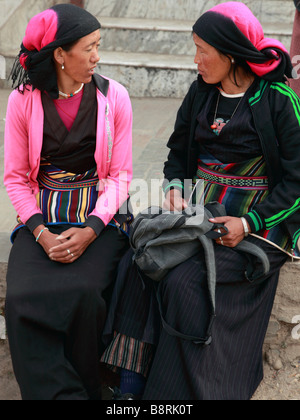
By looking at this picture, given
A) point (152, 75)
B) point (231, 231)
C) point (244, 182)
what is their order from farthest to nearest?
point (152, 75), point (244, 182), point (231, 231)

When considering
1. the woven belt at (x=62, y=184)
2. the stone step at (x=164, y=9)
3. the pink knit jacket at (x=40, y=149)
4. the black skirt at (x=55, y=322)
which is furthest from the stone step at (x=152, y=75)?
the black skirt at (x=55, y=322)

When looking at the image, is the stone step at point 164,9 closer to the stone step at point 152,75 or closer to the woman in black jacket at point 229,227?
the stone step at point 152,75

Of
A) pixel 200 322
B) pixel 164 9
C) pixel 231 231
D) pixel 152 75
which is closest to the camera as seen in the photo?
pixel 200 322

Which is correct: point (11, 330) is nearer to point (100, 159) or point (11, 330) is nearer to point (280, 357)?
point (100, 159)

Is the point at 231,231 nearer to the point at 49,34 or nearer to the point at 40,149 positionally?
the point at 40,149

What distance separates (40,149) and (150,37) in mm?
4640

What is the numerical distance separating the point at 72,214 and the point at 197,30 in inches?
41.6

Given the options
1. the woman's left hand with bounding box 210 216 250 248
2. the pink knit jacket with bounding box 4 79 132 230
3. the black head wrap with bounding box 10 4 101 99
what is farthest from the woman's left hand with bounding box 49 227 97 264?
the black head wrap with bounding box 10 4 101 99

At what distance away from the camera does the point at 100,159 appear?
2.93 m

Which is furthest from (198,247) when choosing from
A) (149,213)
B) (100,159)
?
(100,159)

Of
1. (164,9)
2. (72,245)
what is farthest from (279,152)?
(164,9)

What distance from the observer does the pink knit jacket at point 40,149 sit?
2885 millimetres

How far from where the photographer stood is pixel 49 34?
2.70 m

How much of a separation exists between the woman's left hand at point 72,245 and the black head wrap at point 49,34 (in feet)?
2.40
